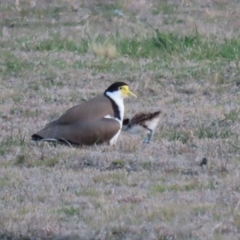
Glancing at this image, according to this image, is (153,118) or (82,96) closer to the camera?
(153,118)

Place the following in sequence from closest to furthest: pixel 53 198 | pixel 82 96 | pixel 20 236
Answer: pixel 20 236 < pixel 53 198 < pixel 82 96

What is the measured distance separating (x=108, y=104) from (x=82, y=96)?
9.07 feet

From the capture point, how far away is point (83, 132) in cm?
864

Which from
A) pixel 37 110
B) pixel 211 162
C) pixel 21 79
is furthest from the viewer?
pixel 21 79

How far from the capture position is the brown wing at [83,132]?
28.3 ft

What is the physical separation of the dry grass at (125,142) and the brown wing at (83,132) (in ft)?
0.50

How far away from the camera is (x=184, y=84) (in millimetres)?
12398

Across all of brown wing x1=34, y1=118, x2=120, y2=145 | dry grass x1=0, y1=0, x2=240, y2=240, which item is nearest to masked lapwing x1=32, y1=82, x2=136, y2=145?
brown wing x1=34, y1=118, x2=120, y2=145

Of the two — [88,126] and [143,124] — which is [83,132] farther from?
[143,124]

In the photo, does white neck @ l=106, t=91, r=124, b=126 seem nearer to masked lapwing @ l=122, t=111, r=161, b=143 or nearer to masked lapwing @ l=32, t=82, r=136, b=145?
masked lapwing @ l=32, t=82, r=136, b=145

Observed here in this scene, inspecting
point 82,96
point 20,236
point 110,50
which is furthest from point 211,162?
point 110,50

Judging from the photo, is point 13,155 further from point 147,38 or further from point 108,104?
point 147,38

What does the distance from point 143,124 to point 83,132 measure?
2.39 ft

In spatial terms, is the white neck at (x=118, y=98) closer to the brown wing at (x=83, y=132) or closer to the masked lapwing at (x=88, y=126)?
the masked lapwing at (x=88, y=126)
